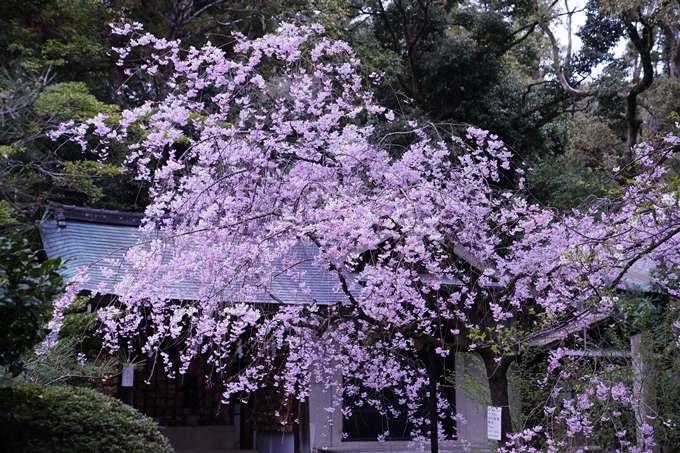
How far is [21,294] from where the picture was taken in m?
3.81

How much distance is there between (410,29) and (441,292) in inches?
312

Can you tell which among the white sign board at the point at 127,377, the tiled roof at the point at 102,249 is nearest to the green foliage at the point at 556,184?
the tiled roof at the point at 102,249

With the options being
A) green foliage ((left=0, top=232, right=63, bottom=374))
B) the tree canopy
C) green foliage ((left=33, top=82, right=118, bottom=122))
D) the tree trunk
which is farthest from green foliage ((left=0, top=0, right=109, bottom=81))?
the tree trunk

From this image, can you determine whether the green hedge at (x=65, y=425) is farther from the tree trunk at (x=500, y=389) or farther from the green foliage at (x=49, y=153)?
the tree trunk at (x=500, y=389)

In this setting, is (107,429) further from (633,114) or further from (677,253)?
(633,114)

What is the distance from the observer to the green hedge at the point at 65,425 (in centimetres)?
461

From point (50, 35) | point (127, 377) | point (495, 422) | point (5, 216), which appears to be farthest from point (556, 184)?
point (5, 216)

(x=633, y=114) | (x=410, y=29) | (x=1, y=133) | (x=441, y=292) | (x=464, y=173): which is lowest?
(x=441, y=292)

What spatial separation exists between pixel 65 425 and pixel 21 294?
135 cm

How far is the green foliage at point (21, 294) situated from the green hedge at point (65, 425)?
669 millimetres

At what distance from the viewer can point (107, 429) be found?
15.9 ft

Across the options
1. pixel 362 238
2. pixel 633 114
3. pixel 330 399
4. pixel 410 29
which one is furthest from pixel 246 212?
pixel 410 29

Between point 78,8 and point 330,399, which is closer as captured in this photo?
point 330,399

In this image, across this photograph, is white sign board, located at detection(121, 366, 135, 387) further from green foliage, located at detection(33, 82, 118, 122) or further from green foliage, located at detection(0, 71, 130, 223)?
green foliage, located at detection(33, 82, 118, 122)
